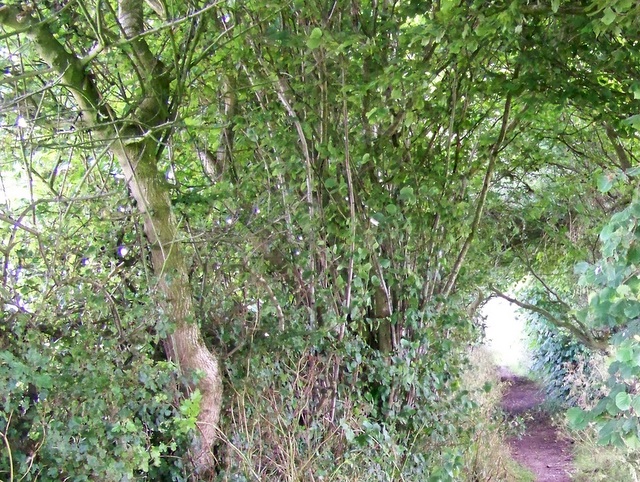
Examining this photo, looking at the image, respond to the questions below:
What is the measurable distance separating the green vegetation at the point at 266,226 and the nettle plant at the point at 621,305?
0.01 metres

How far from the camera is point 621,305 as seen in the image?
1.94 m

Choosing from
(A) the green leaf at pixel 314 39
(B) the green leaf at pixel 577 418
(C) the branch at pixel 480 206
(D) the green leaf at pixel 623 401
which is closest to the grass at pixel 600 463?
(C) the branch at pixel 480 206

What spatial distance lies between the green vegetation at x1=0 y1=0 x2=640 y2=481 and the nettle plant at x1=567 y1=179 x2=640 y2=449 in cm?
1

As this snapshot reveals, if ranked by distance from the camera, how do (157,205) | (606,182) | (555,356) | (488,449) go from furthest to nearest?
(555,356) < (488,449) < (157,205) < (606,182)

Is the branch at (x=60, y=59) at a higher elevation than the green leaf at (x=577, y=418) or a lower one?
higher

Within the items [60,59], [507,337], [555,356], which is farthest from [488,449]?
[507,337]

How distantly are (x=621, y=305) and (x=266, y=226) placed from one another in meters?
2.18

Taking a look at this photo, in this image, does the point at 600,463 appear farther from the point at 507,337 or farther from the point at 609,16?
the point at 507,337

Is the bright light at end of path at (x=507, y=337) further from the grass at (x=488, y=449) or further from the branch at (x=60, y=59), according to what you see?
the branch at (x=60, y=59)

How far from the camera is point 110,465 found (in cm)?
246

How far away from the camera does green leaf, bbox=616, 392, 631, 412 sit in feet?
6.17

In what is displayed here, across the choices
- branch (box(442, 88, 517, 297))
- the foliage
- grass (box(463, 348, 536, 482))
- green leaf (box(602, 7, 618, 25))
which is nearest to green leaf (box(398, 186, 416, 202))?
branch (box(442, 88, 517, 297))

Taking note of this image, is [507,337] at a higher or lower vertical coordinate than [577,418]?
lower

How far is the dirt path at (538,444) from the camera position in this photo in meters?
Result: 9.06
